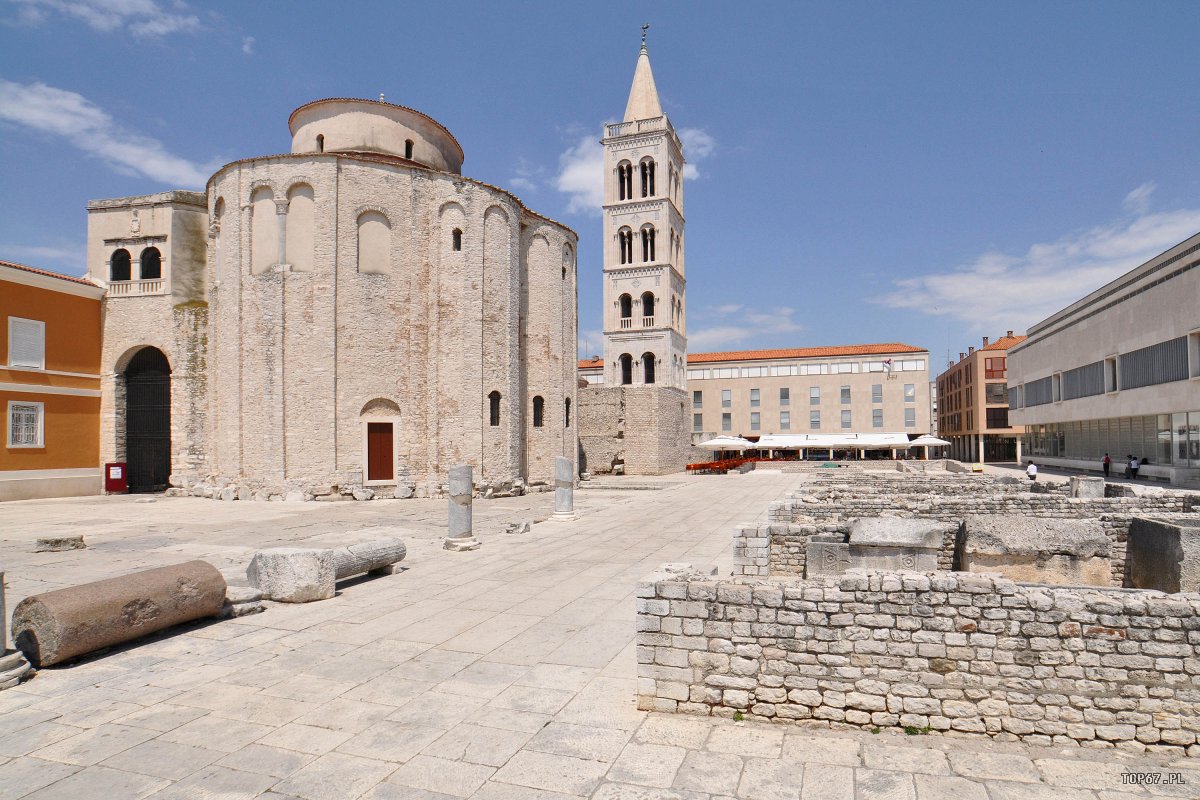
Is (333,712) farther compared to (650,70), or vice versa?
(650,70)

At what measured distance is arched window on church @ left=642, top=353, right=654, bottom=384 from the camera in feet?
143

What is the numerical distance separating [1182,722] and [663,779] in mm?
3544

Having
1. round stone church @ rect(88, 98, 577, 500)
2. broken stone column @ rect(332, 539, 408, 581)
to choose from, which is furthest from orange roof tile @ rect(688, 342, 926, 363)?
broken stone column @ rect(332, 539, 408, 581)

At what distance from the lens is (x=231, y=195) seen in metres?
23.7

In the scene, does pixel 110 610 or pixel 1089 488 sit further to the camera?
pixel 1089 488

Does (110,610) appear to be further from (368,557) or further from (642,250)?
(642,250)

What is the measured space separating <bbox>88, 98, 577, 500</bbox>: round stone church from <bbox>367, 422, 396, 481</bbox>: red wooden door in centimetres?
5

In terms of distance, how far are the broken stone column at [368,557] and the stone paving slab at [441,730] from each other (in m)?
0.48

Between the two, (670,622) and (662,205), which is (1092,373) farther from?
(670,622)

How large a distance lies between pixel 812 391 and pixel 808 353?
3.53 m

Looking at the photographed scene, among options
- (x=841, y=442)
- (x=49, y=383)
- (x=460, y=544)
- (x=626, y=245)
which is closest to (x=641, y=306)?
(x=626, y=245)

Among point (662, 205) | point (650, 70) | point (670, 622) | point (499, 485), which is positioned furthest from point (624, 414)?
point (670, 622)

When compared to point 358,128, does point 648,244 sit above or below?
above

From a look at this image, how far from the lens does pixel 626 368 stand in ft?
145
